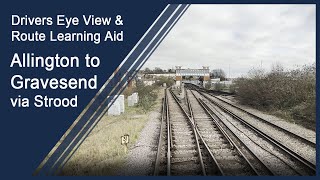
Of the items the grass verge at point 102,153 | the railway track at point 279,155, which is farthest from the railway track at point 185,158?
the railway track at point 279,155

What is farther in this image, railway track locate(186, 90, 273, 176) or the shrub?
the shrub

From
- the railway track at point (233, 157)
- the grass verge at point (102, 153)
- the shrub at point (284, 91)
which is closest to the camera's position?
the railway track at point (233, 157)

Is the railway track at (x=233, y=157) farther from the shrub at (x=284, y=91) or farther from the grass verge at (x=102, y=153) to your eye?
the shrub at (x=284, y=91)

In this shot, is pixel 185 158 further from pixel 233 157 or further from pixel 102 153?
pixel 102 153

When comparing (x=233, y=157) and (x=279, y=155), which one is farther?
(x=279, y=155)

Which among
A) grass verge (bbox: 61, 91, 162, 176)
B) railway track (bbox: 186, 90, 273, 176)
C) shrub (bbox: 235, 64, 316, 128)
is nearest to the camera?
railway track (bbox: 186, 90, 273, 176)

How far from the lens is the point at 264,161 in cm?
761

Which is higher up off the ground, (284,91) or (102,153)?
(284,91)

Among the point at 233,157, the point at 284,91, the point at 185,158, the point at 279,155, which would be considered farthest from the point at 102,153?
the point at 284,91

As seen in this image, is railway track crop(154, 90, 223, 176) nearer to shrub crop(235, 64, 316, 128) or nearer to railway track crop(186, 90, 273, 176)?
railway track crop(186, 90, 273, 176)

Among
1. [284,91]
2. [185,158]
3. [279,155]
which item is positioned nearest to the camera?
[185,158]

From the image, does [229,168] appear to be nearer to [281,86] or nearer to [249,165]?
[249,165]

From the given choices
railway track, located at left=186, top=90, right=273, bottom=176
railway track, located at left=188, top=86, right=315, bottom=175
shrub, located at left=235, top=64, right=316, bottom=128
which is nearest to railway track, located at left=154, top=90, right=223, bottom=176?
railway track, located at left=186, top=90, right=273, bottom=176

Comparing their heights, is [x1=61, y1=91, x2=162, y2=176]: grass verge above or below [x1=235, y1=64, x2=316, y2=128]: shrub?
below
